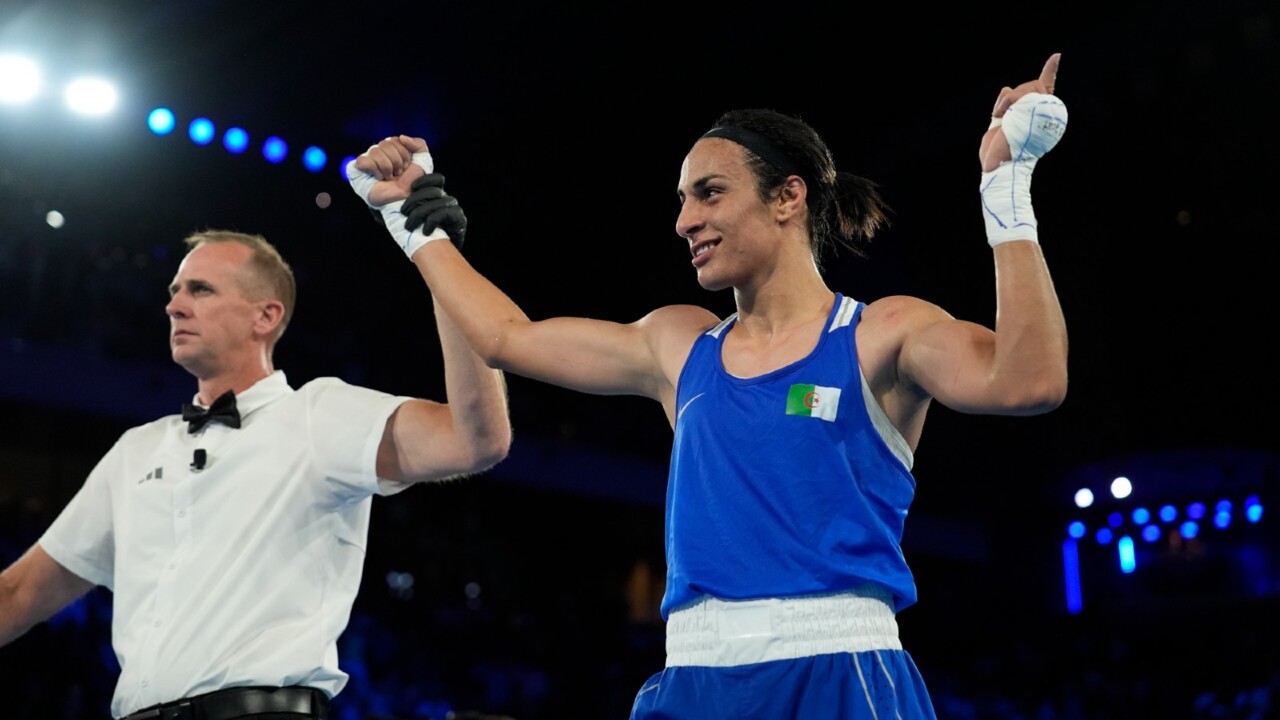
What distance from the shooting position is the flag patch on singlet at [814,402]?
2.27m

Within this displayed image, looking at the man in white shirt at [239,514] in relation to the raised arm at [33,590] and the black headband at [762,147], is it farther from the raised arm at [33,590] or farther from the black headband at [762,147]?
the black headband at [762,147]

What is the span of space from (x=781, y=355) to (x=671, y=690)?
25.4 inches

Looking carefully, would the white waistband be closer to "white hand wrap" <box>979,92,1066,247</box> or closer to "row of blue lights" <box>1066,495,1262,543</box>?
"white hand wrap" <box>979,92,1066,247</box>

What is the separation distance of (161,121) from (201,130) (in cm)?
30

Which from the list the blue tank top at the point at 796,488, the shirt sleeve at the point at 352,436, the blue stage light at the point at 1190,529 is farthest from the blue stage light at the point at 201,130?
the blue stage light at the point at 1190,529

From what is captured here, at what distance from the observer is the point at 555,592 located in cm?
1593

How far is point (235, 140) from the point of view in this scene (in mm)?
9461

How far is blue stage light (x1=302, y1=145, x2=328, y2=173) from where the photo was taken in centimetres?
978

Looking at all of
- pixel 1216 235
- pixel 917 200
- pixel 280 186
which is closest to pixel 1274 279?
pixel 1216 235

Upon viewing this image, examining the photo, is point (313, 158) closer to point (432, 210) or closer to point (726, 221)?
point (432, 210)

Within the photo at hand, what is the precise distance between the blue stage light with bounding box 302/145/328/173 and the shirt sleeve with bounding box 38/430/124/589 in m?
6.62

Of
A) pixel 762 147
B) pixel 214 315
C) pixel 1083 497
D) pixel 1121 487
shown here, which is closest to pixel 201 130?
pixel 214 315

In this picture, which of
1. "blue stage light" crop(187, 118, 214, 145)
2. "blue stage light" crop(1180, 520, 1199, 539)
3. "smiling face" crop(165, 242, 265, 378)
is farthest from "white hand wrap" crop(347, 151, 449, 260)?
"blue stage light" crop(1180, 520, 1199, 539)

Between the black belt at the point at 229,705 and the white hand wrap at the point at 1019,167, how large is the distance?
187 cm
